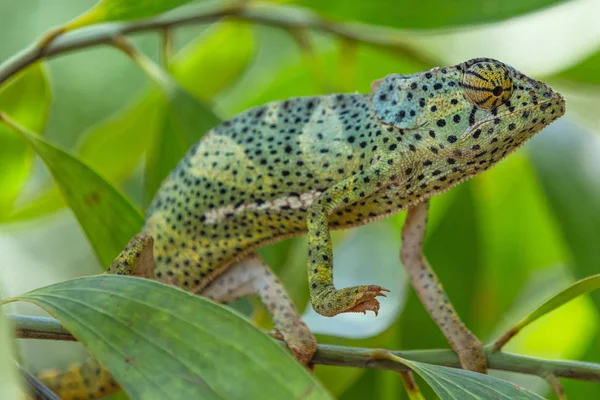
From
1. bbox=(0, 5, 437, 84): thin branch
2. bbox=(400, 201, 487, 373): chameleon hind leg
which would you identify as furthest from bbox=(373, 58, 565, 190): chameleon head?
bbox=(0, 5, 437, 84): thin branch

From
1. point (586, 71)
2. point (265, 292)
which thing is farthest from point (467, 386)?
point (586, 71)

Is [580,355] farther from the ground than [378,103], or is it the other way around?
[378,103]

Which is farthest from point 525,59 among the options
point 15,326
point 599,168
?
point 15,326

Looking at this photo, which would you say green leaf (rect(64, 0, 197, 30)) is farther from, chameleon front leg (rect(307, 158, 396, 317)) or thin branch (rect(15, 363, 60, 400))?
thin branch (rect(15, 363, 60, 400))

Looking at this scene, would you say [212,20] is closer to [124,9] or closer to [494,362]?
[124,9]

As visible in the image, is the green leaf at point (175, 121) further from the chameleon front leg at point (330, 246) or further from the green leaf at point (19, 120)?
the chameleon front leg at point (330, 246)

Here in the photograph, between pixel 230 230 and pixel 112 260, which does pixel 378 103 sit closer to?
pixel 230 230
